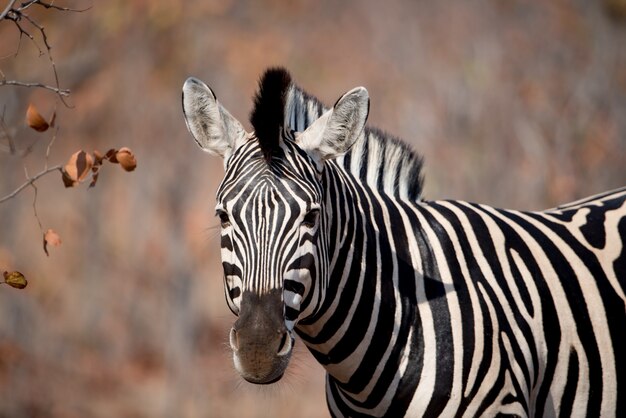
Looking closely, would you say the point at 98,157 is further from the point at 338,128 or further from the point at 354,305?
the point at 354,305

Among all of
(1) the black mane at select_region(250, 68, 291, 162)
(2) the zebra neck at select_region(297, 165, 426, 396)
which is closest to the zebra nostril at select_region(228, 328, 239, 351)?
(2) the zebra neck at select_region(297, 165, 426, 396)

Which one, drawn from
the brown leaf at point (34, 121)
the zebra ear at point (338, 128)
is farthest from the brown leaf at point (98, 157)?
the zebra ear at point (338, 128)

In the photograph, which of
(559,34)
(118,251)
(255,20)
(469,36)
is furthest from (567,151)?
(255,20)

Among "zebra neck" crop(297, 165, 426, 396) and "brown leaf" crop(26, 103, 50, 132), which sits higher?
"brown leaf" crop(26, 103, 50, 132)

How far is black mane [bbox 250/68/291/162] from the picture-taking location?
4.62 m

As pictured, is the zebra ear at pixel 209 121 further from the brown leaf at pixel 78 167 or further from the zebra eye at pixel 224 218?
the brown leaf at pixel 78 167

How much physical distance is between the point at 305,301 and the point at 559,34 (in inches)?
688

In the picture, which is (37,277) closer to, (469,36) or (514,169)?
(514,169)

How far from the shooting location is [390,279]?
509 centimetres

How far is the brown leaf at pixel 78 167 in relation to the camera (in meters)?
4.24

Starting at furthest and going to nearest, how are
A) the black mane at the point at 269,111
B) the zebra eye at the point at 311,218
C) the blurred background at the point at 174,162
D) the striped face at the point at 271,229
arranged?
1. the blurred background at the point at 174,162
2. the black mane at the point at 269,111
3. the zebra eye at the point at 311,218
4. the striped face at the point at 271,229

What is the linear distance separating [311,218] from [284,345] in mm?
677

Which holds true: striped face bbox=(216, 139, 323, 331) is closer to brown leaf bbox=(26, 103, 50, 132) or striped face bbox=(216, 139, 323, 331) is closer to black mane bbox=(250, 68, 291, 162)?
black mane bbox=(250, 68, 291, 162)

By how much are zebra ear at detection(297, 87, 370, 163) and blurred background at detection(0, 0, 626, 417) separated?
8.86 m
